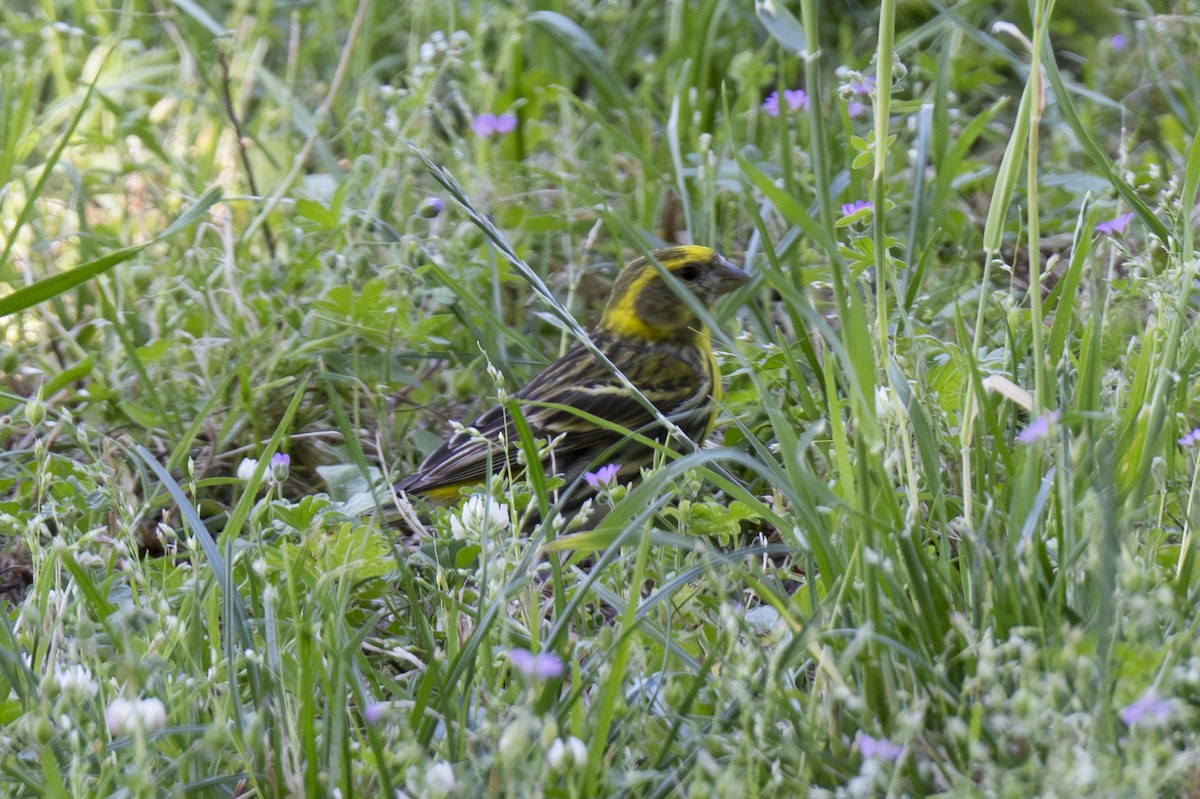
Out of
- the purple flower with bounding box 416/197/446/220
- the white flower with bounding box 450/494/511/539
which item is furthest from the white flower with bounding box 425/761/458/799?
the purple flower with bounding box 416/197/446/220

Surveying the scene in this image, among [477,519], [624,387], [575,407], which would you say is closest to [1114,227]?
[575,407]

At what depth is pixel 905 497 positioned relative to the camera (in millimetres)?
2736

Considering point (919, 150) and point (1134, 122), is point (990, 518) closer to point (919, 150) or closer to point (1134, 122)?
point (919, 150)

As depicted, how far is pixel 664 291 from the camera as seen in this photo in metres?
4.56

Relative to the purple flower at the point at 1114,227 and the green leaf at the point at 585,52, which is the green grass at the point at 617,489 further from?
the purple flower at the point at 1114,227

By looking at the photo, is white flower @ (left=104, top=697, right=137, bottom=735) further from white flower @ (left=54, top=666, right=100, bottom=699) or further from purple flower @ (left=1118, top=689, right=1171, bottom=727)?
purple flower @ (left=1118, top=689, right=1171, bottom=727)

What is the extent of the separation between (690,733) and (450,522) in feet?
2.68

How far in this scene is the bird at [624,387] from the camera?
12.7 ft

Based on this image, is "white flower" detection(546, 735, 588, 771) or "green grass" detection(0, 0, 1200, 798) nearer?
"white flower" detection(546, 735, 588, 771)

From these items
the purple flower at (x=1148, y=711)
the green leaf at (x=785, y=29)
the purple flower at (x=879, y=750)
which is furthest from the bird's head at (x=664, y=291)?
the purple flower at (x=1148, y=711)

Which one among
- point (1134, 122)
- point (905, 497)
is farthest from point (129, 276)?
point (1134, 122)

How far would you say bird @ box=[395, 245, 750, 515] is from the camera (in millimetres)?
3885

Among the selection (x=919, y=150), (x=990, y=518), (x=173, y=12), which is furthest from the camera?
(x=173, y=12)

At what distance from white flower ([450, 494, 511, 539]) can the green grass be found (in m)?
0.01
